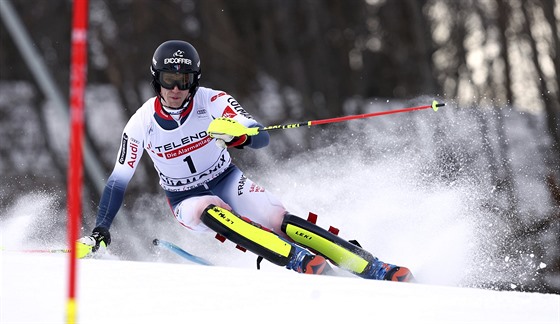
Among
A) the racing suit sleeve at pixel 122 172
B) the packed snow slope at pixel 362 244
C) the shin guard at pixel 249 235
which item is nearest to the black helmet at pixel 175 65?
the racing suit sleeve at pixel 122 172

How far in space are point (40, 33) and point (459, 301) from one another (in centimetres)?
2242

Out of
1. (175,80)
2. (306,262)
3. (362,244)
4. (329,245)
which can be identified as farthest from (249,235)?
(362,244)

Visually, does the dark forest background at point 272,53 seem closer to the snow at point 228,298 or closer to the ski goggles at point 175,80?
the ski goggles at point 175,80

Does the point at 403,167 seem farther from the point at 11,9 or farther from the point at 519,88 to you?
the point at 11,9

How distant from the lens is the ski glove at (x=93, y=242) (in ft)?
22.9

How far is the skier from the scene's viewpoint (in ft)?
22.6

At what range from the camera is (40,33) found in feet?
87.6

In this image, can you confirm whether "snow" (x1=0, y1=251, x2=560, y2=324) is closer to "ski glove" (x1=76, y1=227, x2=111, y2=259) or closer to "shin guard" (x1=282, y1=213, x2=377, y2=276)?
"ski glove" (x1=76, y1=227, x2=111, y2=259)

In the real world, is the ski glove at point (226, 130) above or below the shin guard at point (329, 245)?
above

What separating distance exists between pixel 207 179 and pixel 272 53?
20.0m

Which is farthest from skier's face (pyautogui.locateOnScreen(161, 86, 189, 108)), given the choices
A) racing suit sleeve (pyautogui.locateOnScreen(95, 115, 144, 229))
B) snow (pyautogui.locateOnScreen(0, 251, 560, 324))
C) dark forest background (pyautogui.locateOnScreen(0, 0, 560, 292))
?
dark forest background (pyautogui.locateOnScreen(0, 0, 560, 292))

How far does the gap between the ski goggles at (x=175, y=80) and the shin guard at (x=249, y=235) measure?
2.51ft

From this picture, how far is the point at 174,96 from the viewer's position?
7.16m

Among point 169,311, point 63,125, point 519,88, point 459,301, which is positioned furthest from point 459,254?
point 63,125
